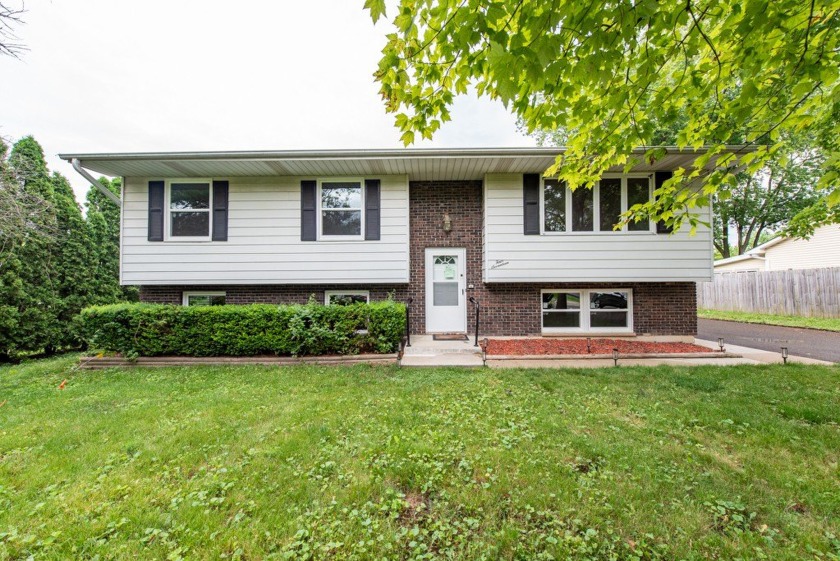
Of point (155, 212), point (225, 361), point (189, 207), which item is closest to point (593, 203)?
point (225, 361)

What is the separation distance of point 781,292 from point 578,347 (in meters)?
12.2

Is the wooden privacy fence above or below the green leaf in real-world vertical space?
below

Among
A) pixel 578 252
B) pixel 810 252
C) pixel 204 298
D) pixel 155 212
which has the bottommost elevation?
pixel 204 298

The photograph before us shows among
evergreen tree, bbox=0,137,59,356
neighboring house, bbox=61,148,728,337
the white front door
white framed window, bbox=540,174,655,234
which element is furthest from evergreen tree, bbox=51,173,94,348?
white framed window, bbox=540,174,655,234

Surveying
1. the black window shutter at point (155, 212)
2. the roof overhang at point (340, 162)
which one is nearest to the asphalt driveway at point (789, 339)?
the roof overhang at point (340, 162)

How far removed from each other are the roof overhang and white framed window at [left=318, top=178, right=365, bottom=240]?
0.30 meters

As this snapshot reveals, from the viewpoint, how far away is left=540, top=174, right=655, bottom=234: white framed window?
7.00 m

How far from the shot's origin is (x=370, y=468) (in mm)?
2387

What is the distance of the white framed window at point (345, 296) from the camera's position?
7.66 m

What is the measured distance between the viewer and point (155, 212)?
7.16 meters

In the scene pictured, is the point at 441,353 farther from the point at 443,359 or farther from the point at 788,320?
the point at 788,320

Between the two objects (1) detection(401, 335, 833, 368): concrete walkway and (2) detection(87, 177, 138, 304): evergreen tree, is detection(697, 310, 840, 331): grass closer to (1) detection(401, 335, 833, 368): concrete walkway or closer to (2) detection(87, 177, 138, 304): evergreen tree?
(1) detection(401, 335, 833, 368): concrete walkway

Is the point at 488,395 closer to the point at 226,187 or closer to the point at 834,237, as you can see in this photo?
the point at 226,187

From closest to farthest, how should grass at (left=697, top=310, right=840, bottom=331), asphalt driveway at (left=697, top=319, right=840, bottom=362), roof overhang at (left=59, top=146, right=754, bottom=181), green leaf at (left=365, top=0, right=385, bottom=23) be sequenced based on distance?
green leaf at (left=365, top=0, right=385, bottom=23), roof overhang at (left=59, top=146, right=754, bottom=181), asphalt driveway at (left=697, top=319, right=840, bottom=362), grass at (left=697, top=310, right=840, bottom=331)
